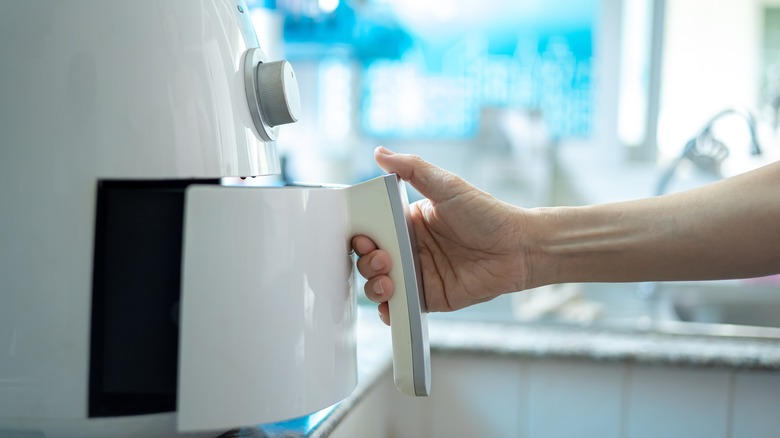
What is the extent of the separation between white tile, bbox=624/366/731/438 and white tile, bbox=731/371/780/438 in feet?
0.06

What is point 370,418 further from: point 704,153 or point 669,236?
point 704,153

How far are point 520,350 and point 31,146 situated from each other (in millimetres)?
703

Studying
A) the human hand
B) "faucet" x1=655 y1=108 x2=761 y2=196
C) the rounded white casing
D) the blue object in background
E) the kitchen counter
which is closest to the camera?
the rounded white casing

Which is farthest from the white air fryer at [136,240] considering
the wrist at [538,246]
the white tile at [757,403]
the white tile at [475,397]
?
the white tile at [757,403]

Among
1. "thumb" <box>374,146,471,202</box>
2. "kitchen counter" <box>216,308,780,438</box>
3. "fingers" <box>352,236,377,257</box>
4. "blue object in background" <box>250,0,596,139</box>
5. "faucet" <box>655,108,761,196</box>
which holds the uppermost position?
"blue object in background" <box>250,0,596,139</box>

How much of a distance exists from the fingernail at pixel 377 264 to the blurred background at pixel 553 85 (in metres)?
0.68

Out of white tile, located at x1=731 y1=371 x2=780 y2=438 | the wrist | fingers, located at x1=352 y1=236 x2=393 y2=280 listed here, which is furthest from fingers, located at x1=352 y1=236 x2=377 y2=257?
white tile, located at x1=731 y1=371 x2=780 y2=438

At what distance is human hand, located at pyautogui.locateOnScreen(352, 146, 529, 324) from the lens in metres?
0.69

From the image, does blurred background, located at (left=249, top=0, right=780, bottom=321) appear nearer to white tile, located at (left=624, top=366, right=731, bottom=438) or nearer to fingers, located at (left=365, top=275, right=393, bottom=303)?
white tile, located at (left=624, top=366, right=731, bottom=438)

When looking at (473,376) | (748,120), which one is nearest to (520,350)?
(473,376)

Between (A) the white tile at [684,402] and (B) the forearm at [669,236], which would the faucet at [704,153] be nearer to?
(A) the white tile at [684,402]

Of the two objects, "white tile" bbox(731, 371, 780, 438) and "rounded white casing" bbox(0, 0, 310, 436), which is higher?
"rounded white casing" bbox(0, 0, 310, 436)

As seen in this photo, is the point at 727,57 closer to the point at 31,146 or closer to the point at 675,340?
the point at 675,340

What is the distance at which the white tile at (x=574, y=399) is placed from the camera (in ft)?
3.17
